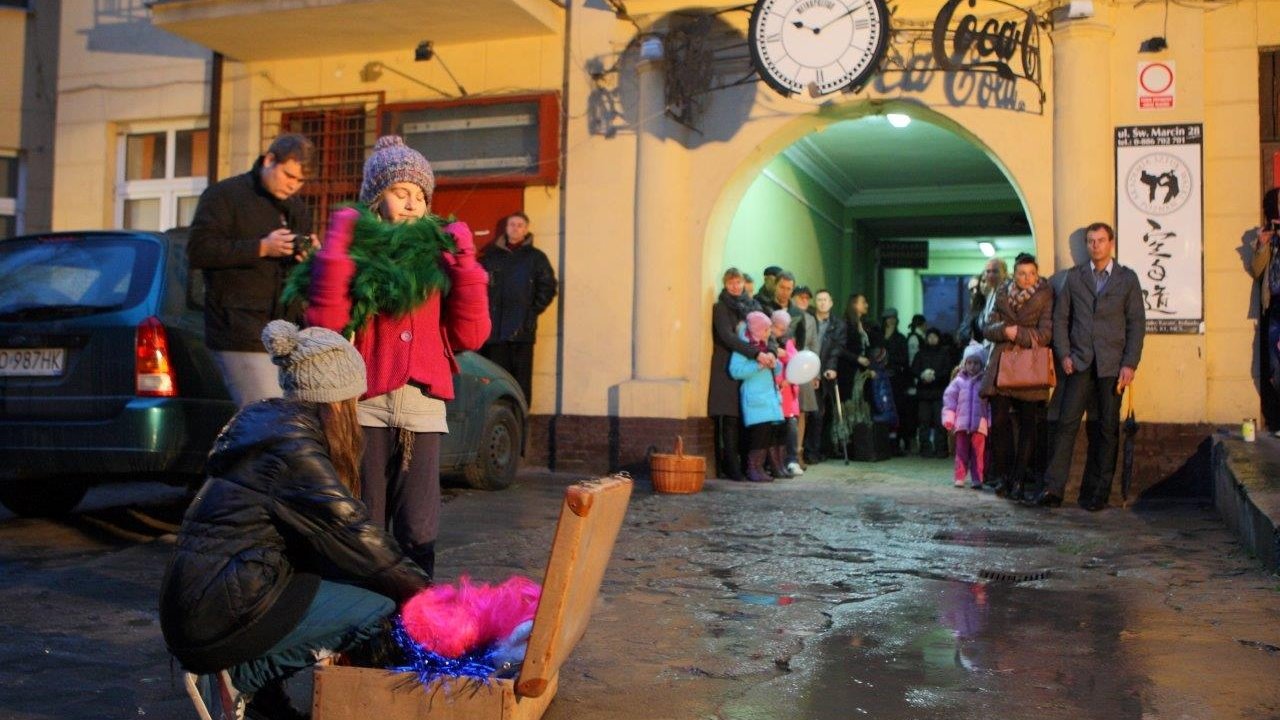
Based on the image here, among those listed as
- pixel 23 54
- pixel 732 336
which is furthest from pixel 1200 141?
pixel 23 54

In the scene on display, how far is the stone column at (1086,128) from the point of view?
409 inches

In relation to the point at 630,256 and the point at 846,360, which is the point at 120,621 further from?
the point at 846,360

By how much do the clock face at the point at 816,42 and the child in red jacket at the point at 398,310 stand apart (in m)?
6.37

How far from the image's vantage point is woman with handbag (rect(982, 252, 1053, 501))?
9992mm

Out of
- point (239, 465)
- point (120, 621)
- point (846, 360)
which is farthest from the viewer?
point (846, 360)

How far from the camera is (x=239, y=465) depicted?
332 cm

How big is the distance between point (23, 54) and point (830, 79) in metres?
10.2

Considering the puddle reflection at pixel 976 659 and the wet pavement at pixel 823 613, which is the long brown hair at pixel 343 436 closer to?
the wet pavement at pixel 823 613

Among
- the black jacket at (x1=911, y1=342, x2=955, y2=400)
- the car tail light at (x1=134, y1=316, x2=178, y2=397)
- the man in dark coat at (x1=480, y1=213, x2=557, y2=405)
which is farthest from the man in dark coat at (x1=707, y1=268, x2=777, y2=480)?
the car tail light at (x1=134, y1=316, x2=178, y2=397)

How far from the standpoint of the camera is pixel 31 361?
7254 millimetres

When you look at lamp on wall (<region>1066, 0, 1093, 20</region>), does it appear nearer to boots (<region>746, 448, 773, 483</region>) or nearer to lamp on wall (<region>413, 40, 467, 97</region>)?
boots (<region>746, 448, 773, 483</region>)

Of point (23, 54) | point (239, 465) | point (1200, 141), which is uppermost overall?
point (23, 54)

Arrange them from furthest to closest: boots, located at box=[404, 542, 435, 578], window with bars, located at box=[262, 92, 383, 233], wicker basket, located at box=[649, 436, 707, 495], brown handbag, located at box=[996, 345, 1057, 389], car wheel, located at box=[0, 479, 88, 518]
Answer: window with bars, located at box=[262, 92, 383, 233], wicker basket, located at box=[649, 436, 707, 495], brown handbag, located at box=[996, 345, 1057, 389], car wheel, located at box=[0, 479, 88, 518], boots, located at box=[404, 542, 435, 578]

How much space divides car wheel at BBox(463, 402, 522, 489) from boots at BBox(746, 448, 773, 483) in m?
2.23
